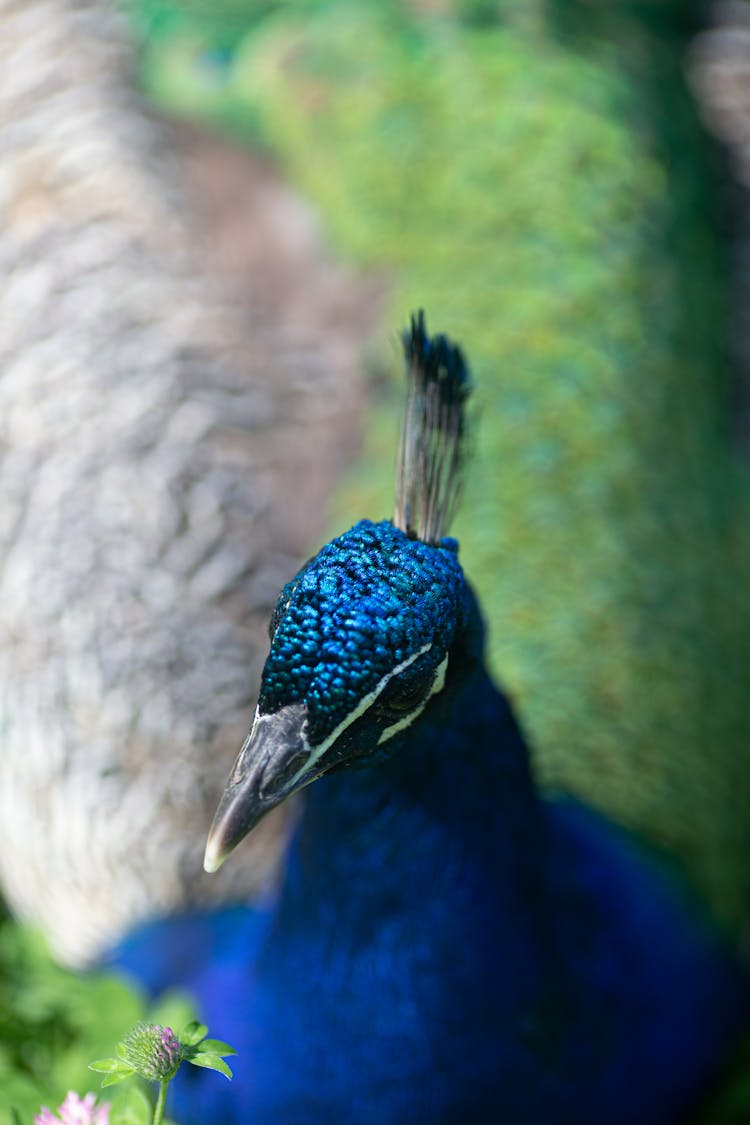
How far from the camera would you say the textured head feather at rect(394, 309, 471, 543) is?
138 centimetres

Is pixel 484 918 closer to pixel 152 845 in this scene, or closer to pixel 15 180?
pixel 152 845

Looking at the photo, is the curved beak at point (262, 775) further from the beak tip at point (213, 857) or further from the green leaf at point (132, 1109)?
the green leaf at point (132, 1109)

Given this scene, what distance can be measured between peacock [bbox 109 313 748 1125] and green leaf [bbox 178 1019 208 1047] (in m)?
0.14

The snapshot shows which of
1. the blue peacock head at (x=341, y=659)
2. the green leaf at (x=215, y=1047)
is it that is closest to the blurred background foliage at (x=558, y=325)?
the blue peacock head at (x=341, y=659)

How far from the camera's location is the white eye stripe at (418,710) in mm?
1365

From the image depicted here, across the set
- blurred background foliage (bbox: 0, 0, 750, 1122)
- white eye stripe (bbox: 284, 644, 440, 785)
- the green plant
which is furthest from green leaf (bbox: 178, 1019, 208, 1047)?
blurred background foliage (bbox: 0, 0, 750, 1122)

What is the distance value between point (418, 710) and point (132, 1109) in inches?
18.4

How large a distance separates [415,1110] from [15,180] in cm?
172

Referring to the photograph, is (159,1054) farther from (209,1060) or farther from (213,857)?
(213,857)

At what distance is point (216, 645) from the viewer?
215 centimetres

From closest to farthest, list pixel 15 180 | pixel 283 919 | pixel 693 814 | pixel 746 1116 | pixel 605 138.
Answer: pixel 283 919, pixel 746 1116, pixel 693 814, pixel 15 180, pixel 605 138

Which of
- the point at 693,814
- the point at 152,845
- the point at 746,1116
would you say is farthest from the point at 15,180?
the point at 746,1116

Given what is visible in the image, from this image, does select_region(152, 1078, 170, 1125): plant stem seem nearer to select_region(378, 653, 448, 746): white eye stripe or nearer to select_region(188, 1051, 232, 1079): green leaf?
select_region(188, 1051, 232, 1079): green leaf

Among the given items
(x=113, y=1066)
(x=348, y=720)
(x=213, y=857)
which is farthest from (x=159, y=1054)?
(x=348, y=720)
